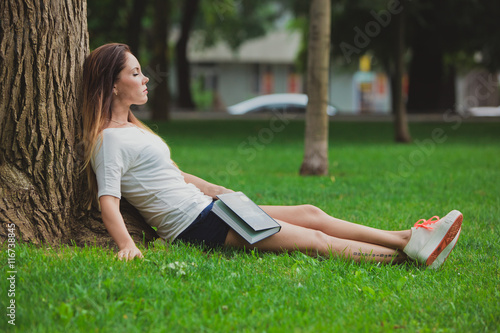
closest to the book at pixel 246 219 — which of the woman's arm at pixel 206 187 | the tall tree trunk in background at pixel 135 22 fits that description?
the woman's arm at pixel 206 187

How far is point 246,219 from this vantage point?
410 cm

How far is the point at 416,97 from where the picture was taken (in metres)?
28.7

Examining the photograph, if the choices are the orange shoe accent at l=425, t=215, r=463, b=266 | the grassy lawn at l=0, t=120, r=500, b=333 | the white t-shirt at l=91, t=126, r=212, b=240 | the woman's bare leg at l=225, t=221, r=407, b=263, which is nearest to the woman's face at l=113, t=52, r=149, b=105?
the white t-shirt at l=91, t=126, r=212, b=240

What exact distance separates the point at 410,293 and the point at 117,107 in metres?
2.28

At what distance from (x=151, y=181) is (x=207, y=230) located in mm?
504

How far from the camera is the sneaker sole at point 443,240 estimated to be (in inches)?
163

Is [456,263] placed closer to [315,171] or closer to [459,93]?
[315,171]

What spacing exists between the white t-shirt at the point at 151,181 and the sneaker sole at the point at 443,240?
1.52 m

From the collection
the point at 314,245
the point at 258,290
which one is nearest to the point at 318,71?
the point at 314,245

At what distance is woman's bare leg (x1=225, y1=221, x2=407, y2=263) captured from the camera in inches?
169

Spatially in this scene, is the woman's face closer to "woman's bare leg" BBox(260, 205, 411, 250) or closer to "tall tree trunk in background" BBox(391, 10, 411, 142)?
"woman's bare leg" BBox(260, 205, 411, 250)
